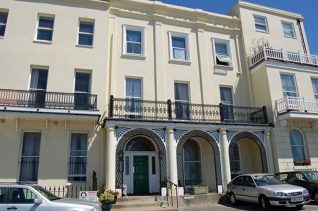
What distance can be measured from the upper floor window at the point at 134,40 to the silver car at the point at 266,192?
969cm

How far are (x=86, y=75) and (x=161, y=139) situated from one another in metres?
5.62

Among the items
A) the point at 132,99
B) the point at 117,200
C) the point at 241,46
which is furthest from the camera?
the point at 241,46

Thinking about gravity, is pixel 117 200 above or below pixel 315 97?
below

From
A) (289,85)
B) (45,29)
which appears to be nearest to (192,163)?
(289,85)

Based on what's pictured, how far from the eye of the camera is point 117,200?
1308cm

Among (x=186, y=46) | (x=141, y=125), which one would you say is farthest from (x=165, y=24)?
(x=141, y=125)

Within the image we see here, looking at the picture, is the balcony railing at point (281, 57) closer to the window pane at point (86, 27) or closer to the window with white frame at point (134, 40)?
the window with white frame at point (134, 40)

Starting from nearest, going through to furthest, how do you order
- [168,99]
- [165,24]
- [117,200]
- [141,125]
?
[117,200], [141,125], [168,99], [165,24]

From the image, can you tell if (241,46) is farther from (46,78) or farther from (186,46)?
(46,78)

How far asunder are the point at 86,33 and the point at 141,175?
349 inches

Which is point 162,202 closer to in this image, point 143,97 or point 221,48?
point 143,97

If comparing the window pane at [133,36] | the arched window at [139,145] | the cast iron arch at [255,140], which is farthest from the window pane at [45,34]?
the cast iron arch at [255,140]

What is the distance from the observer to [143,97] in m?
16.8

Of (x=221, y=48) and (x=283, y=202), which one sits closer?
(x=283, y=202)
